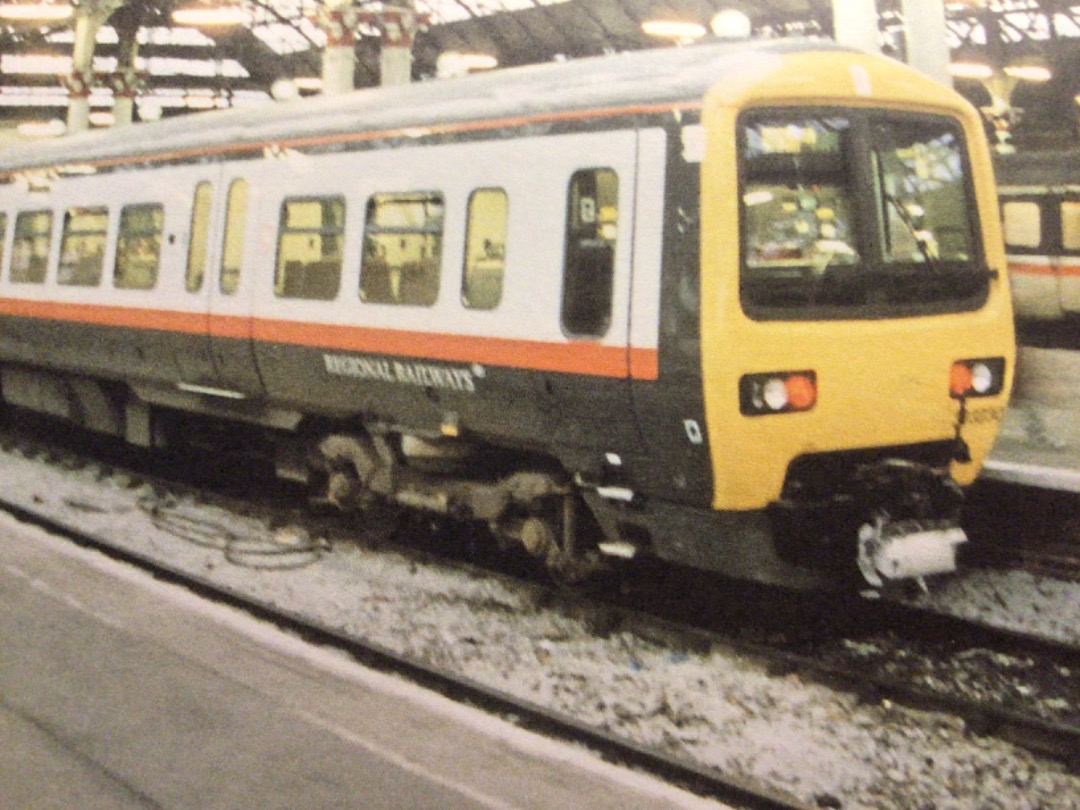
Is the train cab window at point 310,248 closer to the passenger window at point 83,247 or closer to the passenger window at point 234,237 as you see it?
the passenger window at point 234,237

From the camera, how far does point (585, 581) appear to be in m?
7.27

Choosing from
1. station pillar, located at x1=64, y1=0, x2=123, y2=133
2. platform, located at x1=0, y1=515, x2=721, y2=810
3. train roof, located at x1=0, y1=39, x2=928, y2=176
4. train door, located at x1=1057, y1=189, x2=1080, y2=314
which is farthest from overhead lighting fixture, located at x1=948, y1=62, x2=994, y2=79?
platform, located at x1=0, y1=515, x2=721, y2=810

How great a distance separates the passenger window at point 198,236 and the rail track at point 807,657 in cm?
201

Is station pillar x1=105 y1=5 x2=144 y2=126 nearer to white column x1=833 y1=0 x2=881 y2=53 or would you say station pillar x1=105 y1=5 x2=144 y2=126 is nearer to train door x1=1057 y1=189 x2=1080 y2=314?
train door x1=1057 y1=189 x2=1080 y2=314

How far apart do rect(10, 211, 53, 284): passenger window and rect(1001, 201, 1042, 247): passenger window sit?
12.1 m

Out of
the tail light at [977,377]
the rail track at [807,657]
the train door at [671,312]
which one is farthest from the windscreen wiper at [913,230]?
the rail track at [807,657]

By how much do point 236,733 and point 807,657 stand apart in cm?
280

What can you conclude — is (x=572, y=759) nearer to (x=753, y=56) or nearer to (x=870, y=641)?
(x=870, y=641)

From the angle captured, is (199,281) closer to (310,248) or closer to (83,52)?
(310,248)

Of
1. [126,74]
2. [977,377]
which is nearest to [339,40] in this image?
[977,377]

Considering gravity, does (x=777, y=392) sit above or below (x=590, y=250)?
below

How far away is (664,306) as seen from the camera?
18.2 ft

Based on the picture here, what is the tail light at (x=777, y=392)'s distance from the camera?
546 cm

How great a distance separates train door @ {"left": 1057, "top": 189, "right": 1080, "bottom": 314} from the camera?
1576 cm
